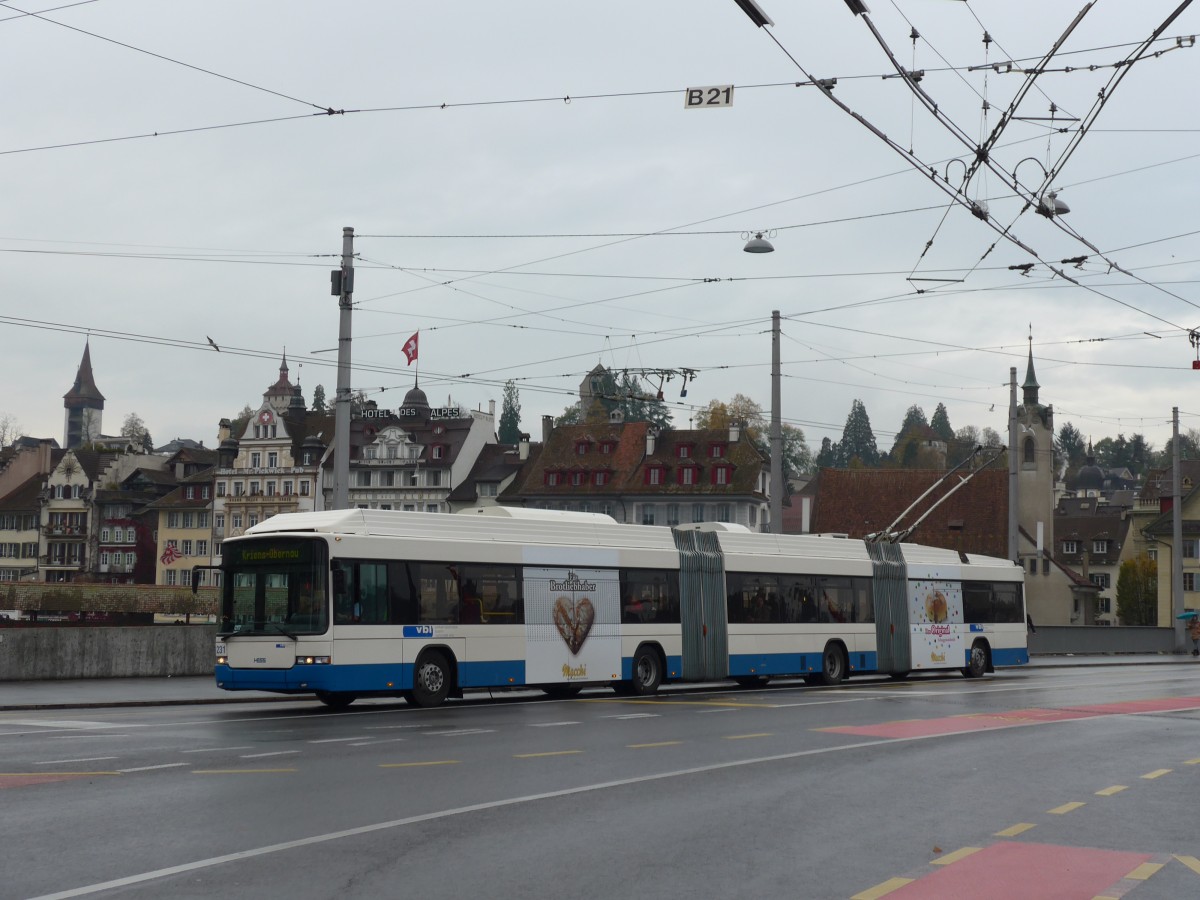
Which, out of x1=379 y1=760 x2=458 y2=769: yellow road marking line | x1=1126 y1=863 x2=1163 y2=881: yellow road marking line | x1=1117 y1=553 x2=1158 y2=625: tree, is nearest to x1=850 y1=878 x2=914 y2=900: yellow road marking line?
x1=1126 y1=863 x2=1163 y2=881: yellow road marking line

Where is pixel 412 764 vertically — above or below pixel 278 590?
below

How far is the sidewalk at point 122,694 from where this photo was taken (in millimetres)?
22812

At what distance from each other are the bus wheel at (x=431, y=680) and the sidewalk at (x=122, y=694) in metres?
3.32

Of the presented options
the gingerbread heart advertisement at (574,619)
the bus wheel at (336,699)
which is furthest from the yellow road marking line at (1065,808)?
the gingerbread heart advertisement at (574,619)

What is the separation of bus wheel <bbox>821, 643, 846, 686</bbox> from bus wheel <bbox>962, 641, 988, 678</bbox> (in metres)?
5.32

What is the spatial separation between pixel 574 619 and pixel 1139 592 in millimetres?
90518

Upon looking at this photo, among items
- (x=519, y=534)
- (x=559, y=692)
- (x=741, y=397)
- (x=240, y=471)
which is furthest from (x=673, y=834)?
(x=741, y=397)

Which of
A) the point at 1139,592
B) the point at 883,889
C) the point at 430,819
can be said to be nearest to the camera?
the point at 883,889

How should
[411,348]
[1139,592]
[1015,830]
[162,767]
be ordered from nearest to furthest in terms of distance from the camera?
[1015,830] → [162,767] → [411,348] → [1139,592]

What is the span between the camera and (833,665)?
31.0m

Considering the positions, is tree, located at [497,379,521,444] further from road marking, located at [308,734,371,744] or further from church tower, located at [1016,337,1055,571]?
road marking, located at [308,734,371,744]

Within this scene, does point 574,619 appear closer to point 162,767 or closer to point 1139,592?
point 162,767

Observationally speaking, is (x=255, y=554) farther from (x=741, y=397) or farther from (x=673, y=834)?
(x=741, y=397)

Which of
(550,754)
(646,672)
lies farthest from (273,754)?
(646,672)
